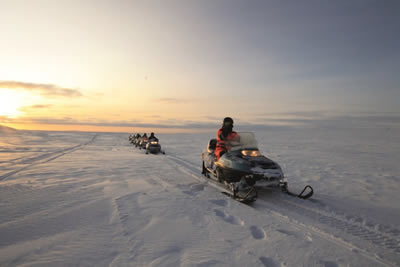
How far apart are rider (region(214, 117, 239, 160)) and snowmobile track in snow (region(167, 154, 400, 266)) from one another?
6.15 ft

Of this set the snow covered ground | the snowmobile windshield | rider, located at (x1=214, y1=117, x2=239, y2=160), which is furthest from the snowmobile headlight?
the snow covered ground

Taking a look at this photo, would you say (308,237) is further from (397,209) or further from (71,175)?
(71,175)

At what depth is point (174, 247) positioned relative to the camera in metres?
2.68

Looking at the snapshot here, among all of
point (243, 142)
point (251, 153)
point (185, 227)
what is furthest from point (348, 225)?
point (243, 142)

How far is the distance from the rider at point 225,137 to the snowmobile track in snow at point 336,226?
1875 millimetres

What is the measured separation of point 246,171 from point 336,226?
201 cm

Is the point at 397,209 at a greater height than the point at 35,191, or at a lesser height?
lesser

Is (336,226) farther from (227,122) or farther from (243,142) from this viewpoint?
(227,122)

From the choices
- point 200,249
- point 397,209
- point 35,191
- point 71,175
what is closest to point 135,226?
point 200,249

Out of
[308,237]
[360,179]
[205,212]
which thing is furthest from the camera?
[360,179]

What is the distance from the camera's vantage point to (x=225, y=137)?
6.36 meters

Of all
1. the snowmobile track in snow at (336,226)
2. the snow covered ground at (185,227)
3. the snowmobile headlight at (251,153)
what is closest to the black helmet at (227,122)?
the snowmobile headlight at (251,153)

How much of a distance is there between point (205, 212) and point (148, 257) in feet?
5.60

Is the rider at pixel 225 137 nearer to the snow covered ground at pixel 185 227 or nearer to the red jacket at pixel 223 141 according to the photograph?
the red jacket at pixel 223 141
